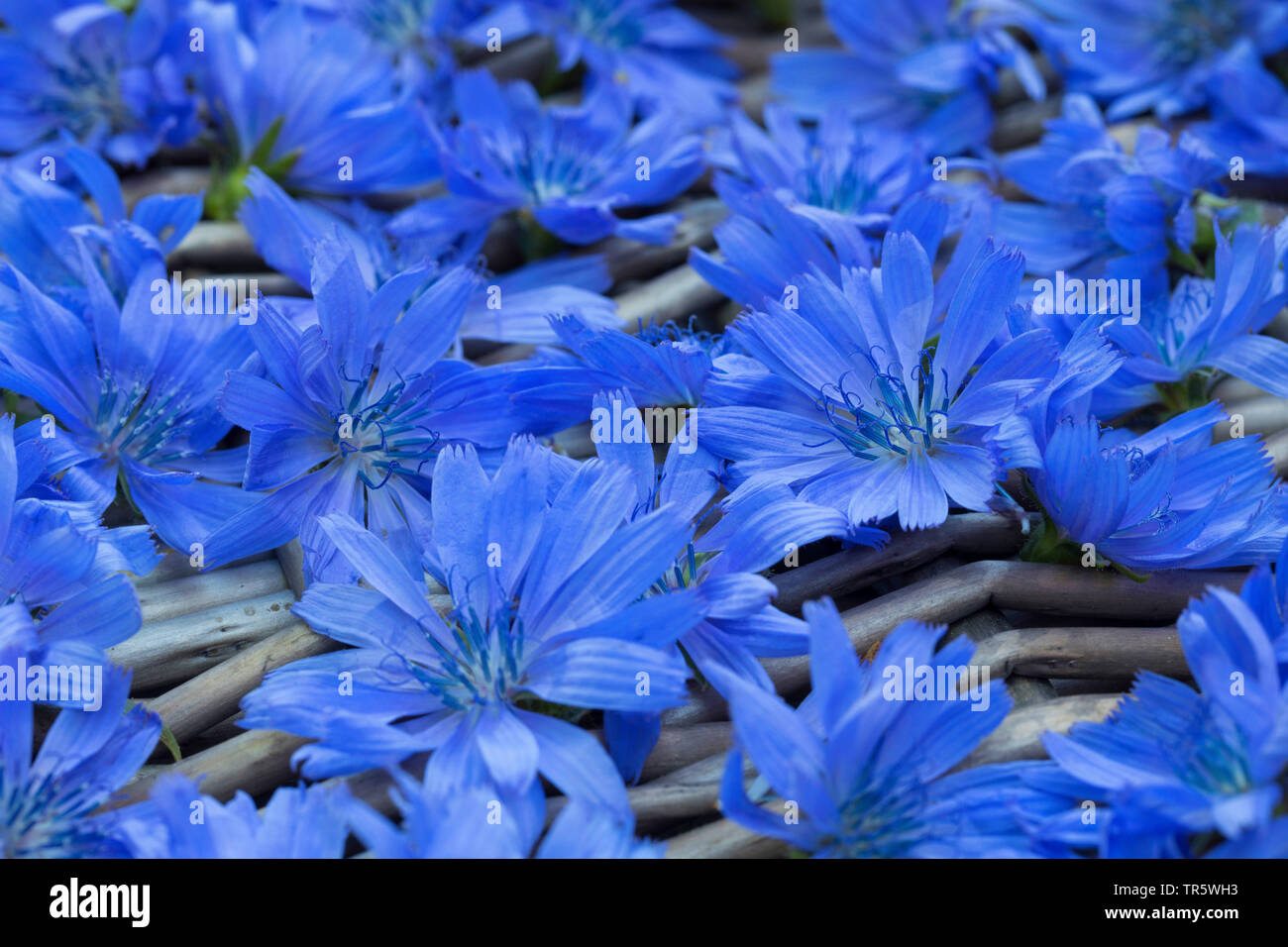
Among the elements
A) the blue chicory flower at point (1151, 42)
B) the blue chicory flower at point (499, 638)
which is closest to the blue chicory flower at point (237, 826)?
the blue chicory flower at point (499, 638)

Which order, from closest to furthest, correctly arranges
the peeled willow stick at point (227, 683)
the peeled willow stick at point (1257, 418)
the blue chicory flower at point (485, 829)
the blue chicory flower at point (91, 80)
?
the blue chicory flower at point (485, 829) < the peeled willow stick at point (227, 683) < the peeled willow stick at point (1257, 418) < the blue chicory flower at point (91, 80)

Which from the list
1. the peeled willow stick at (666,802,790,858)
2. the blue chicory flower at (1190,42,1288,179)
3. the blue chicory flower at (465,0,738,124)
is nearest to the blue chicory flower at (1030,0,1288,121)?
the blue chicory flower at (1190,42,1288,179)

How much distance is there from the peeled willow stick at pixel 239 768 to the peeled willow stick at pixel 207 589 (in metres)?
0.09

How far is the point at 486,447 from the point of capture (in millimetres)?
659

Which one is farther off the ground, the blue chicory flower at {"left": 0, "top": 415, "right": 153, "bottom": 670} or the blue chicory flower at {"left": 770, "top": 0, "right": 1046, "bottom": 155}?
the blue chicory flower at {"left": 770, "top": 0, "right": 1046, "bottom": 155}

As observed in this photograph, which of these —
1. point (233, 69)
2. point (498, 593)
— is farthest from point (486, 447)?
point (233, 69)

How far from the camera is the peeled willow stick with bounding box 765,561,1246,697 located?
0.62 m

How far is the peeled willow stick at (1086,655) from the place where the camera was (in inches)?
23.8

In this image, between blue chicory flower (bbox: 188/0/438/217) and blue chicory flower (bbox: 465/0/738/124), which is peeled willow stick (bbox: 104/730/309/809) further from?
blue chicory flower (bbox: 465/0/738/124)

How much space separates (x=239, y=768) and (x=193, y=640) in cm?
9

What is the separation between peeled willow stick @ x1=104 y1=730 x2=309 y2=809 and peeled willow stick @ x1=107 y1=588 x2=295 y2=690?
0.06 meters

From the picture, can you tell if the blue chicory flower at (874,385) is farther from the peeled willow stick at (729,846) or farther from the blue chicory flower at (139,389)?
the blue chicory flower at (139,389)
